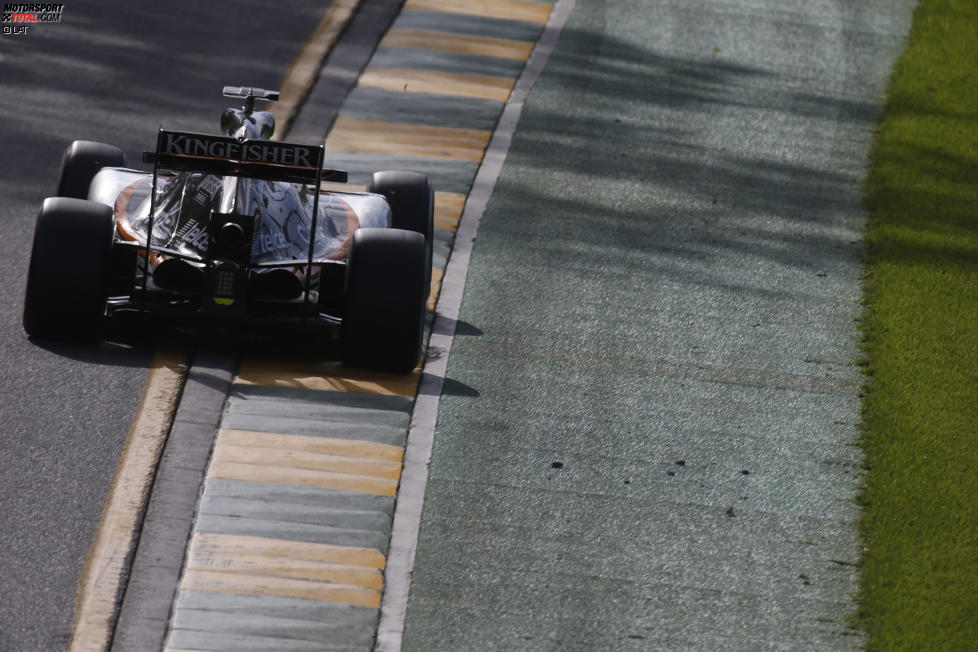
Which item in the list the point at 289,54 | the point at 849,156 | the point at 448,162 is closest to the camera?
the point at 448,162

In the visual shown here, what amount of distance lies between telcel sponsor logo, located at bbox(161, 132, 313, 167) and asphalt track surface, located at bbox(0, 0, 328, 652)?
1.35m

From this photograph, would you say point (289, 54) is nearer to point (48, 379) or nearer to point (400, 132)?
point (400, 132)

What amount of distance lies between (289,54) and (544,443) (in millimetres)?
7740

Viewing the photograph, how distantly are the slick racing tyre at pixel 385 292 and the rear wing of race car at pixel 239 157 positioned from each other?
0.53 metres

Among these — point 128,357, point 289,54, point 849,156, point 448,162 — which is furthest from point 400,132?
point 128,357

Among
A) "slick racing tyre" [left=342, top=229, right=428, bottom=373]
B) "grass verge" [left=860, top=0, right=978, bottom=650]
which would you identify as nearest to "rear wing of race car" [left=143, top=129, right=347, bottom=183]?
"slick racing tyre" [left=342, top=229, right=428, bottom=373]

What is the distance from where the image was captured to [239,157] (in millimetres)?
8688

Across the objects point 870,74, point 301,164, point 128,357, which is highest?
point 301,164

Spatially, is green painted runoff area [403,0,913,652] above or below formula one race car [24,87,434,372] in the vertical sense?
below

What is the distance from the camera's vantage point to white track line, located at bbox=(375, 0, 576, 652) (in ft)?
23.3

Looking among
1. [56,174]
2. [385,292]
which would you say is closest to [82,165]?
[56,174]

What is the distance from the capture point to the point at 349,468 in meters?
8.22

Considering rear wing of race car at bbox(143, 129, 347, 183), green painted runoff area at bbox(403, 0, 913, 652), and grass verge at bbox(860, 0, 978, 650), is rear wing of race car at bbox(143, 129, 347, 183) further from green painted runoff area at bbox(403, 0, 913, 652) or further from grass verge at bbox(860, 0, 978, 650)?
grass verge at bbox(860, 0, 978, 650)

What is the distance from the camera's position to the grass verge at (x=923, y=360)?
745 centimetres
